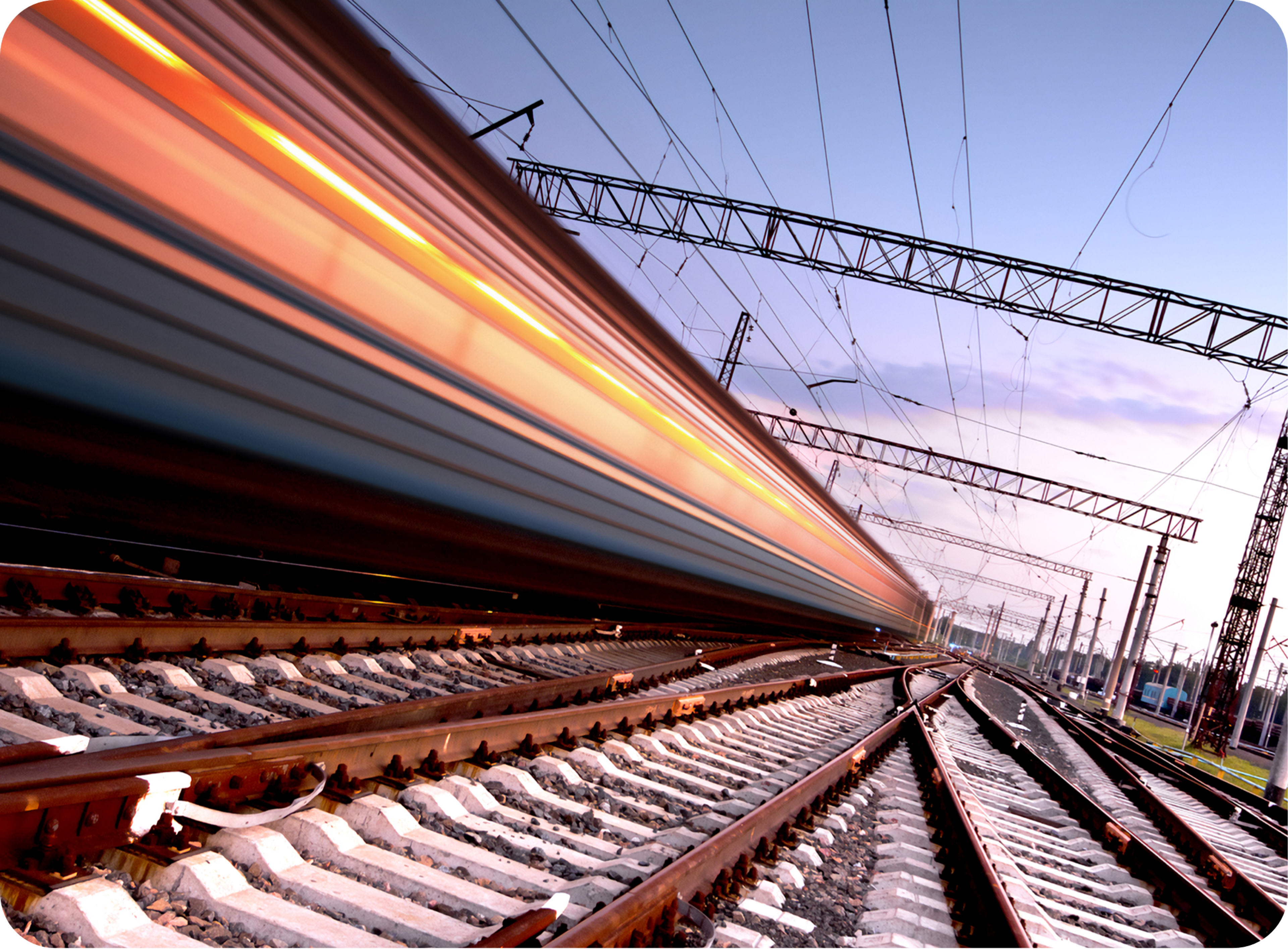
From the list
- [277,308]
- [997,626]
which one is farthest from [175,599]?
[997,626]

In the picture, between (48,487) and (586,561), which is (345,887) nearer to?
(48,487)

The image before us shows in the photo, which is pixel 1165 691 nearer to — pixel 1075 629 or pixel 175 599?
pixel 1075 629

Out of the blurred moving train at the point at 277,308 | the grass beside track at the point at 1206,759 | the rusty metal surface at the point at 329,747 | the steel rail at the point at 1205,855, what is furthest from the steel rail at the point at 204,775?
the grass beside track at the point at 1206,759

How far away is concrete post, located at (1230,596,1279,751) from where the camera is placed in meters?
24.0

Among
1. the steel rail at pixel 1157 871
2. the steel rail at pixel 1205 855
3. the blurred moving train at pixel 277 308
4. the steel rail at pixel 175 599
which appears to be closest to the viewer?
the blurred moving train at pixel 277 308

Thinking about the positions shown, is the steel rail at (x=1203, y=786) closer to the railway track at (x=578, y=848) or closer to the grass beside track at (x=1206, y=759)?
the grass beside track at (x=1206, y=759)

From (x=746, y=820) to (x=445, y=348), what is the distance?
88.8 inches

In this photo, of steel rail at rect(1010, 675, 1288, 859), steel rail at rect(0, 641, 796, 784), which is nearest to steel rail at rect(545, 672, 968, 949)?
steel rail at rect(0, 641, 796, 784)

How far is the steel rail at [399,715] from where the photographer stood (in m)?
2.22

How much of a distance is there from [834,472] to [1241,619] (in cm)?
1857

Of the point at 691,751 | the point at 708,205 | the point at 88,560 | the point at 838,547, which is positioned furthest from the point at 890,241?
the point at 88,560

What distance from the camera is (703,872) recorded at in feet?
10.1

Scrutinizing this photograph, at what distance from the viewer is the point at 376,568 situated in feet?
11.8

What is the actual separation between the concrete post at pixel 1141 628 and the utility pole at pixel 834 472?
12.1 metres
